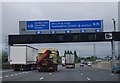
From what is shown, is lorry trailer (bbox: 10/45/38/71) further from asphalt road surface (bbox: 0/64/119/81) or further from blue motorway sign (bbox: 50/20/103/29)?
asphalt road surface (bbox: 0/64/119/81)

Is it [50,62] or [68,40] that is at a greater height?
[68,40]

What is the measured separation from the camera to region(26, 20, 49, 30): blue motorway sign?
1945 inches

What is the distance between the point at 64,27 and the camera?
4900 centimetres

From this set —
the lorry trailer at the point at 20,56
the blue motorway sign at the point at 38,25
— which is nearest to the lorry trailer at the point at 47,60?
the lorry trailer at the point at 20,56

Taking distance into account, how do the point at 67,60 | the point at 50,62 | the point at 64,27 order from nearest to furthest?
the point at 50,62, the point at 64,27, the point at 67,60

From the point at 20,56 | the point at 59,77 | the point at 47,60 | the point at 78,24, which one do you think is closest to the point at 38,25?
the point at 20,56

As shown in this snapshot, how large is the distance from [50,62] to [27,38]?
7008mm

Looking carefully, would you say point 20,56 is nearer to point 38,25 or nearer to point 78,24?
point 38,25

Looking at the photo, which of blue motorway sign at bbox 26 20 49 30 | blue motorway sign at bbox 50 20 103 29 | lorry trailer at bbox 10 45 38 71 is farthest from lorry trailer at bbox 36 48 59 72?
blue motorway sign at bbox 26 20 49 30

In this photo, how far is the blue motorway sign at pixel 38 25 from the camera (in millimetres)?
49406

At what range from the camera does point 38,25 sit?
4972cm

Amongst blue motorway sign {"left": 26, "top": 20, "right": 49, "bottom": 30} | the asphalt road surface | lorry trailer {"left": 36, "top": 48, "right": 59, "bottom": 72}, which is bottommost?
the asphalt road surface

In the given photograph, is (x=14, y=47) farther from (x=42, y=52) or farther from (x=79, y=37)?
(x=79, y=37)

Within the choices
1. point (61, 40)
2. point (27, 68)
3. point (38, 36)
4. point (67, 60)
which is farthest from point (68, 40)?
point (67, 60)
